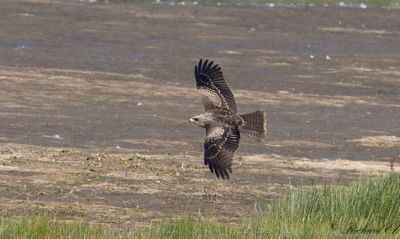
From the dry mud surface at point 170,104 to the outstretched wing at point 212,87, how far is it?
2.78 m

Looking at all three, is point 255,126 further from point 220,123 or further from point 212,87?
point 212,87

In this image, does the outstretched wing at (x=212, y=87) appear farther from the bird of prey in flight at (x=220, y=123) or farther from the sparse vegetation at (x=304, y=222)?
the sparse vegetation at (x=304, y=222)

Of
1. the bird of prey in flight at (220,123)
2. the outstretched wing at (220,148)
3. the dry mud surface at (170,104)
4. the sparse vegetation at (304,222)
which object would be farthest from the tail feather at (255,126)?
the dry mud surface at (170,104)

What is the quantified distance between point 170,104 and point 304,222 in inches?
503

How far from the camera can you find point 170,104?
83.9 ft

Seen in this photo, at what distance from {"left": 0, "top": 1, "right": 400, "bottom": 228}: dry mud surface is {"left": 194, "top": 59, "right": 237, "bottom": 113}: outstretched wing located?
2.78 m

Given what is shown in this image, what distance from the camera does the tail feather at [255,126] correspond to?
12297 millimetres

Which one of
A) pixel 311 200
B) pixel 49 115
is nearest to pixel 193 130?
pixel 49 115

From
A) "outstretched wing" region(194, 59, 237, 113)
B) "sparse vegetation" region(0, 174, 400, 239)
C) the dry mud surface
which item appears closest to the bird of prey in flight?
"outstretched wing" region(194, 59, 237, 113)

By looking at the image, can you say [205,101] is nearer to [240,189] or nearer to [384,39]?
[240,189]

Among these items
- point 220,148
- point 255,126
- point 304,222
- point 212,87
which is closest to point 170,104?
point 212,87

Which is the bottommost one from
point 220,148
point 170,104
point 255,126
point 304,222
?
point 170,104

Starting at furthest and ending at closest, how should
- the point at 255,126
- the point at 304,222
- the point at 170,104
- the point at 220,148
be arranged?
1. the point at 170,104
2. the point at 304,222
3. the point at 255,126
4. the point at 220,148

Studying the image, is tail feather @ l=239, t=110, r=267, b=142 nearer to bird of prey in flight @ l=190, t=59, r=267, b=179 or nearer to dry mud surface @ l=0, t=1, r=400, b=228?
bird of prey in flight @ l=190, t=59, r=267, b=179
